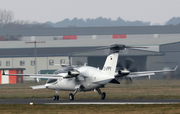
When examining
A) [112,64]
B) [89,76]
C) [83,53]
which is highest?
[83,53]

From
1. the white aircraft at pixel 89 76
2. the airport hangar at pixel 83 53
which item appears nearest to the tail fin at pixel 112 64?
the white aircraft at pixel 89 76

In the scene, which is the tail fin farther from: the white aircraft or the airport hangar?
the airport hangar

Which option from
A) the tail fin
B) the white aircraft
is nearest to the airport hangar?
the white aircraft

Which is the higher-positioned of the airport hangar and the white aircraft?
the airport hangar

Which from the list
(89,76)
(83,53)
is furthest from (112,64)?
(83,53)

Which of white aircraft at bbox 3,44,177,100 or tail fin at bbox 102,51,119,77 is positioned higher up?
tail fin at bbox 102,51,119,77

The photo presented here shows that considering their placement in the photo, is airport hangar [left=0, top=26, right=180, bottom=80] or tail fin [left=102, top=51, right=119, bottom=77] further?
airport hangar [left=0, top=26, right=180, bottom=80]

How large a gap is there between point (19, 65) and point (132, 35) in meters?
69.6

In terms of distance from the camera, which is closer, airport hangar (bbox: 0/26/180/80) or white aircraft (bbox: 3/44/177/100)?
white aircraft (bbox: 3/44/177/100)

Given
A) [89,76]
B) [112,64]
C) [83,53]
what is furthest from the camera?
[83,53]

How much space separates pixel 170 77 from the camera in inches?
2372

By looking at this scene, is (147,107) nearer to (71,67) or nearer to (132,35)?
(71,67)

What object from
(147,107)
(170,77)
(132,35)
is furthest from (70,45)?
(147,107)

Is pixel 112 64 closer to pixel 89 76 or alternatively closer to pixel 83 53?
pixel 89 76
